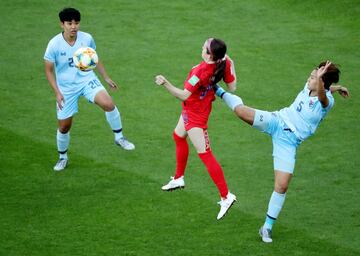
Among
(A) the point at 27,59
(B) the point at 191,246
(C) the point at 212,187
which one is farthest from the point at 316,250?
(A) the point at 27,59

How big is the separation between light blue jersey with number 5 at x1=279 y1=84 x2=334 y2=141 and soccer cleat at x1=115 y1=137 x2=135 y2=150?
3.92 m

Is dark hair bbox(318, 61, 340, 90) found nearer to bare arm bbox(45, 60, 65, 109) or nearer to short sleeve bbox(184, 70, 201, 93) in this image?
short sleeve bbox(184, 70, 201, 93)

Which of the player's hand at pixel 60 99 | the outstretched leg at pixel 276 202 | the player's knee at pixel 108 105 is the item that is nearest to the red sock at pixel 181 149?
the outstretched leg at pixel 276 202

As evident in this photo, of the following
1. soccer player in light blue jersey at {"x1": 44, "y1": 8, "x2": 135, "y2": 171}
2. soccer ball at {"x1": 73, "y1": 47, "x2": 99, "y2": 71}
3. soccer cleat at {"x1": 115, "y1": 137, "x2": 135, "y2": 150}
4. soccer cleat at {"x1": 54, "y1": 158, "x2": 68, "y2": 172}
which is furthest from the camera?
soccer cleat at {"x1": 115, "y1": 137, "x2": 135, "y2": 150}

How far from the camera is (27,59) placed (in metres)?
18.3

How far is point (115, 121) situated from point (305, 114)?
4040mm

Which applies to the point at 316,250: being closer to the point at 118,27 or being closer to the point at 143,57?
the point at 143,57

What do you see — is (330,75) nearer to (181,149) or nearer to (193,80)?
(193,80)

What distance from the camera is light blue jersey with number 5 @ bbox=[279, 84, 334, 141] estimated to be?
10.9 meters

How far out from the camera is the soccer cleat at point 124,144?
1432 centimetres

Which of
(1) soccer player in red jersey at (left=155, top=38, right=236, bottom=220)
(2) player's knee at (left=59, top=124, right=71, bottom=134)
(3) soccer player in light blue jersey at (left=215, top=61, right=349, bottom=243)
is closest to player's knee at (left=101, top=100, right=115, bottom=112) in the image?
(2) player's knee at (left=59, top=124, right=71, bottom=134)

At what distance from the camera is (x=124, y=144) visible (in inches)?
564

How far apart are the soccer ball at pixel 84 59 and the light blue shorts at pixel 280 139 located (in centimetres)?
312

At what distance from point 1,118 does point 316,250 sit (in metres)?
7.12
